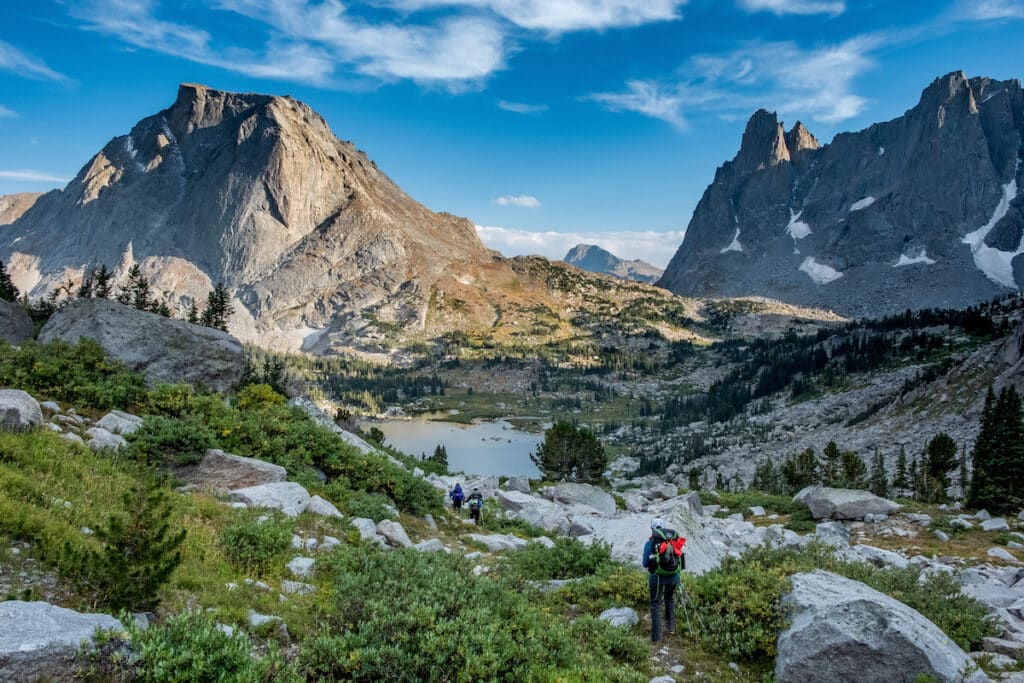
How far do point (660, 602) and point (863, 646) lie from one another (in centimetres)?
362

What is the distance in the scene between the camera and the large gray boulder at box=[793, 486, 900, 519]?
30.4 meters

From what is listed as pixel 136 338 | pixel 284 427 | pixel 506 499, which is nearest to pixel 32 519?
pixel 284 427

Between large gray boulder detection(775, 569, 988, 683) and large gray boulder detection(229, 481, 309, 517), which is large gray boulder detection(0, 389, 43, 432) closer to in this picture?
large gray boulder detection(229, 481, 309, 517)

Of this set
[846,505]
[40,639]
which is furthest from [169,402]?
[846,505]

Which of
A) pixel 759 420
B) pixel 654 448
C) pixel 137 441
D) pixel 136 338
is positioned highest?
pixel 136 338

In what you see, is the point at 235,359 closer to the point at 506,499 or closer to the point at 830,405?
the point at 506,499

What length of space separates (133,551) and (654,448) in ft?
391

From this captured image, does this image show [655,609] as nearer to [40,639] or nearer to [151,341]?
[40,639]

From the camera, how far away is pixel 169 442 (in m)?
14.9

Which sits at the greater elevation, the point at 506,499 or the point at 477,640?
the point at 477,640

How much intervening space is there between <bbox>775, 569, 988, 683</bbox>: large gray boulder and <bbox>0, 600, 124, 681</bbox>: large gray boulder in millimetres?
10373

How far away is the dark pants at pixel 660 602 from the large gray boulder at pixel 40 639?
935cm

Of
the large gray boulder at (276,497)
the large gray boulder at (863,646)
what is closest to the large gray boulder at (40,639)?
the large gray boulder at (276,497)

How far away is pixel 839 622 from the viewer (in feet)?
29.9
